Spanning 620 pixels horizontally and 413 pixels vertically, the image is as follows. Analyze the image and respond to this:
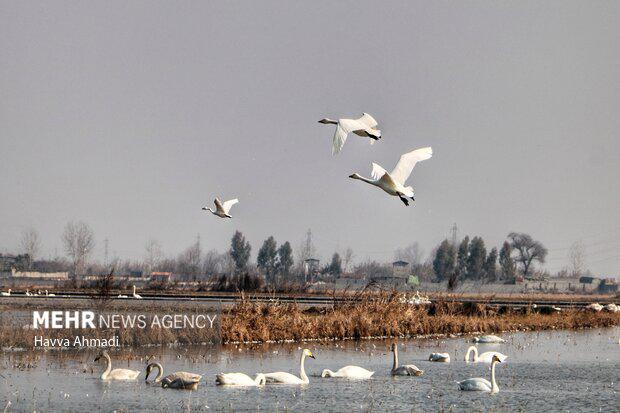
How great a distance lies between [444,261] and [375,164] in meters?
171

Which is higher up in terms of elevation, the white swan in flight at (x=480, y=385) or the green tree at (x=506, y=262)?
the green tree at (x=506, y=262)

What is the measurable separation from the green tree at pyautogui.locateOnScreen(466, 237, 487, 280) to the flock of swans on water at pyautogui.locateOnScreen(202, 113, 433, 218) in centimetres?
16554

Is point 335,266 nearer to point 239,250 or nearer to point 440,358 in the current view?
point 239,250

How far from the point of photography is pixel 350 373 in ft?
90.3

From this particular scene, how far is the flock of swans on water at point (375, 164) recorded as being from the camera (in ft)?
71.2

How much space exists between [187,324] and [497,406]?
650 inches

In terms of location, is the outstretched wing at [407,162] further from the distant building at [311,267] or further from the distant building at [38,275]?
the distant building at [311,267]

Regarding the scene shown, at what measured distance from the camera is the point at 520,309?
195 ft

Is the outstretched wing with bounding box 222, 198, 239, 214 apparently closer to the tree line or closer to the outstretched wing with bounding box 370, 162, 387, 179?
the outstretched wing with bounding box 370, 162, 387, 179

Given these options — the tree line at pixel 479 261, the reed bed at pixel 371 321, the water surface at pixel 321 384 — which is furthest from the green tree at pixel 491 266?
the water surface at pixel 321 384

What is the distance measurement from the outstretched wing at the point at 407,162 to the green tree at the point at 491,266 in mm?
164238

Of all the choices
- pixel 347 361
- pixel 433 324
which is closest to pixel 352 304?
pixel 433 324

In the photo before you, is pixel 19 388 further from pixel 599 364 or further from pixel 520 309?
pixel 520 309

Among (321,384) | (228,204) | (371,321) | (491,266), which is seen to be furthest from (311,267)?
(321,384)
